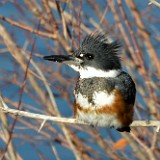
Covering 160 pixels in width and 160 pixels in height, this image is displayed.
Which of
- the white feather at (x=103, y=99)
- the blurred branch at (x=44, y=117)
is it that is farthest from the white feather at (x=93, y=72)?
the blurred branch at (x=44, y=117)

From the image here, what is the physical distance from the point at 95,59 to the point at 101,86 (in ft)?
0.58

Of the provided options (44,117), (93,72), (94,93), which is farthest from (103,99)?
(44,117)

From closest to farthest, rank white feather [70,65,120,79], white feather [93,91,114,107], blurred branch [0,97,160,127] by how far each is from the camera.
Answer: blurred branch [0,97,160,127] < white feather [93,91,114,107] < white feather [70,65,120,79]

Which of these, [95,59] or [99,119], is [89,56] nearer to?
[95,59]

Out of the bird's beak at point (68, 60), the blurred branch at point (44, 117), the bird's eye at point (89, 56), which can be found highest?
the bird's eye at point (89, 56)

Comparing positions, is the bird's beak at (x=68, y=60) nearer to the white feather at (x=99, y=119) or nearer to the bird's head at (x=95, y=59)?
the bird's head at (x=95, y=59)

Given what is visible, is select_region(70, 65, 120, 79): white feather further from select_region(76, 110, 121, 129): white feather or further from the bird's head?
select_region(76, 110, 121, 129): white feather

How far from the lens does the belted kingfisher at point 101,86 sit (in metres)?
2.99

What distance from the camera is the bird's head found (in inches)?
121

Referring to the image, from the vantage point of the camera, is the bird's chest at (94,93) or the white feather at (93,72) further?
the white feather at (93,72)

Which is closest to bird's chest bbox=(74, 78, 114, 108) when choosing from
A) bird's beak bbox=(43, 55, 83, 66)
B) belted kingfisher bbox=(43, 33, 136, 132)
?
belted kingfisher bbox=(43, 33, 136, 132)

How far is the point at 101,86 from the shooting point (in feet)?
9.89

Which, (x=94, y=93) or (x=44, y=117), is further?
(x=94, y=93)

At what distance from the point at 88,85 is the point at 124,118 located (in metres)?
0.27
